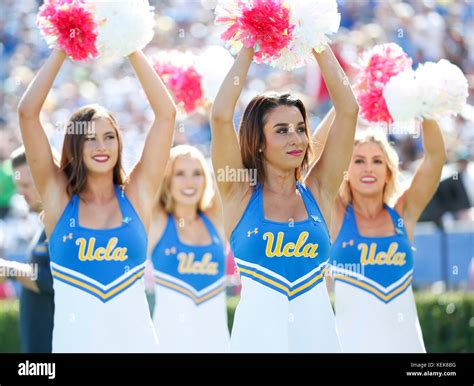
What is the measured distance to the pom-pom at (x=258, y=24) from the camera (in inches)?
151

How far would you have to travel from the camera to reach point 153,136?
433cm

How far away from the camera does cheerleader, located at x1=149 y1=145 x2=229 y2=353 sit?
18.9ft

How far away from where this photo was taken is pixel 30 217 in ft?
31.6

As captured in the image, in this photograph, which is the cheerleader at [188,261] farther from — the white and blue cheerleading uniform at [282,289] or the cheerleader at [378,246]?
the white and blue cheerleading uniform at [282,289]

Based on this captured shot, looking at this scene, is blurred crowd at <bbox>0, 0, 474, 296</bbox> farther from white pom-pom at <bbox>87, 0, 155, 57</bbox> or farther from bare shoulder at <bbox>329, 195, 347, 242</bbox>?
white pom-pom at <bbox>87, 0, 155, 57</bbox>

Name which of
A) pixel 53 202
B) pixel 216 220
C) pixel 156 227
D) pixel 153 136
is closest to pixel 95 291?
pixel 53 202

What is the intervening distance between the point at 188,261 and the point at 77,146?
1.74 metres

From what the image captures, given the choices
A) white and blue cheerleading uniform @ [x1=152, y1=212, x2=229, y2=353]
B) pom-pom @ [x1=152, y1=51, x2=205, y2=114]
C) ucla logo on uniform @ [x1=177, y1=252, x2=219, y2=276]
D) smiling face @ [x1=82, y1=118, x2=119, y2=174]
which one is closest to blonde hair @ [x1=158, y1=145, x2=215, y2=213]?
white and blue cheerleading uniform @ [x1=152, y1=212, x2=229, y2=353]

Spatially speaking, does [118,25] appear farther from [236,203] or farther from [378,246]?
[378,246]

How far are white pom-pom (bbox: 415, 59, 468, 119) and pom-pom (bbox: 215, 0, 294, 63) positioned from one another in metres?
0.95

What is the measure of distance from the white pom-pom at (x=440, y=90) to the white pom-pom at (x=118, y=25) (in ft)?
4.32

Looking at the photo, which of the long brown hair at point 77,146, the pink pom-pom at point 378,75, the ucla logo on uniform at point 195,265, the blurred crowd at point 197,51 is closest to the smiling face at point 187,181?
the ucla logo on uniform at point 195,265
